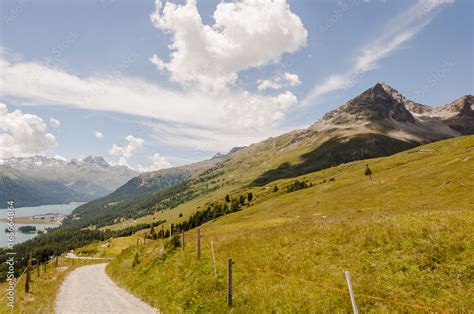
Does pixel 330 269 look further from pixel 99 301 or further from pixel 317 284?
pixel 99 301

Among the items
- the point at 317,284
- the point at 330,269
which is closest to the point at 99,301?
the point at 317,284

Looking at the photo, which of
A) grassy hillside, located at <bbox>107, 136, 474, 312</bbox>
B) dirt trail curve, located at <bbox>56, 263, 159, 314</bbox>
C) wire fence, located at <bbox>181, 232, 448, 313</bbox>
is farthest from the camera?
dirt trail curve, located at <bbox>56, 263, 159, 314</bbox>

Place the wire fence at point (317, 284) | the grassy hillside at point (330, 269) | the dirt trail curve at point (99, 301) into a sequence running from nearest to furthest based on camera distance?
the wire fence at point (317, 284), the grassy hillside at point (330, 269), the dirt trail curve at point (99, 301)

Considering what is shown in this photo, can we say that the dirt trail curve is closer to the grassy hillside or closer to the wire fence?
the grassy hillside

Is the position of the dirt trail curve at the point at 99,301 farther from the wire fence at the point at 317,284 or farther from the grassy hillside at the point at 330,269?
the wire fence at the point at 317,284

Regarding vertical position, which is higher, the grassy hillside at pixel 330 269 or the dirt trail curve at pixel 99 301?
the grassy hillside at pixel 330 269

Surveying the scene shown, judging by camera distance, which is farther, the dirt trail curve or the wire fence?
the dirt trail curve

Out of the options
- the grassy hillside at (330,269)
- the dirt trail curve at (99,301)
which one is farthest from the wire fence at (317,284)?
the dirt trail curve at (99,301)

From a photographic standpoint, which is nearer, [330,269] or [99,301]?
[330,269]

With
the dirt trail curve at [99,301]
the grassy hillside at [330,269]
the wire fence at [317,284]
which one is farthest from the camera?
the dirt trail curve at [99,301]

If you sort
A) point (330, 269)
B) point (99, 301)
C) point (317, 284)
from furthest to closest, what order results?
point (99, 301) < point (330, 269) < point (317, 284)

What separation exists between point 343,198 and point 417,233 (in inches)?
3568

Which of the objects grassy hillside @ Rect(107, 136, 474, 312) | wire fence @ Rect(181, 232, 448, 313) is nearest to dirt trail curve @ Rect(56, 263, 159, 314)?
grassy hillside @ Rect(107, 136, 474, 312)

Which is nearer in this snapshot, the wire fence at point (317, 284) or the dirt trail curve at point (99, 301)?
the wire fence at point (317, 284)
